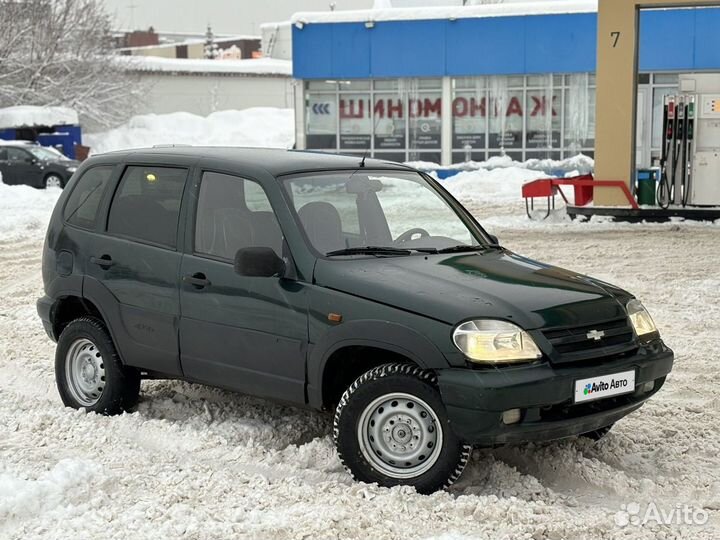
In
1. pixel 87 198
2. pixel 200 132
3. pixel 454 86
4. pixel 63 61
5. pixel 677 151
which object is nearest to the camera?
pixel 87 198

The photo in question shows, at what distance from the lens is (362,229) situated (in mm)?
5992

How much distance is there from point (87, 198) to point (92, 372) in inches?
46.8

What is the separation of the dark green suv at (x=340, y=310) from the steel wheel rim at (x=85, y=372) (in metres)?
0.01

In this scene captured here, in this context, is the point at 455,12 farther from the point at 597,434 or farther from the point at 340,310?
the point at 340,310

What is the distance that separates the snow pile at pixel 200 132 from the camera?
48.4 m

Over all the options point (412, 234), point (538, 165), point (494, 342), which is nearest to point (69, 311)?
point (412, 234)

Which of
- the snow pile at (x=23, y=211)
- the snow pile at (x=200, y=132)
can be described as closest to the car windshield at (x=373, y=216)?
the snow pile at (x=23, y=211)

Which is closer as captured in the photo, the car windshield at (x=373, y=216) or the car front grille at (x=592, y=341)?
the car front grille at (x=592, y=341)

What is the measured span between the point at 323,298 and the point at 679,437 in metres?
2.46

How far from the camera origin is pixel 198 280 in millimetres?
5918

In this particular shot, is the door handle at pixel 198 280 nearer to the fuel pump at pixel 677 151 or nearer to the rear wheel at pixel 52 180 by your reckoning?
the fuel pump at pixel 677 151

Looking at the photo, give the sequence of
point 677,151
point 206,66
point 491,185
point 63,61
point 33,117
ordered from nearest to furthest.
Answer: point 677,151, point 491,185, point 33,117, point 63,61, point 206,66

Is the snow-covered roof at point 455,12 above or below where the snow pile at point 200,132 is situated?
above

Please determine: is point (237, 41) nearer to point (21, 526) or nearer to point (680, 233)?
point (680, 233)
